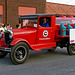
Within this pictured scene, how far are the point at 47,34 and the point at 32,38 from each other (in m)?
0.76

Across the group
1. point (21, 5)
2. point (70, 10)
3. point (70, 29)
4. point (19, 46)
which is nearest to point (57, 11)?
point (70, 10)

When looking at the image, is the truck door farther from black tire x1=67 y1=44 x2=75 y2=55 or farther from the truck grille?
the truck grille

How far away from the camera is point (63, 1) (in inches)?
1038

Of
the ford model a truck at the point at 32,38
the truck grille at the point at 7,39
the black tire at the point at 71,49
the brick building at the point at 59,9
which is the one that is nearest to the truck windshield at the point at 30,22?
the ford model a truck at the point at 32,38

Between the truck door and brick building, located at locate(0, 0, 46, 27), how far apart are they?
12.0 meters

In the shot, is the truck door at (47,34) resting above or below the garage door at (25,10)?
below

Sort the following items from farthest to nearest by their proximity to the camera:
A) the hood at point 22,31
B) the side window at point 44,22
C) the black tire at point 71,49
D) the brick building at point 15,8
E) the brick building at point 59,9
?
1. the brick building at point 59,9
2. the brick building at point 15,8
3. the black tire at point 71,49
4. the side window at point 44,22
5. the hood at point 22,31

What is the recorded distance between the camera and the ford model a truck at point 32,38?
20.3 ft

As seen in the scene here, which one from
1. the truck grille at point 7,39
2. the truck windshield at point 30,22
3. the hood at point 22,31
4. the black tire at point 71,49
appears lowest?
the black tire at point 71,49

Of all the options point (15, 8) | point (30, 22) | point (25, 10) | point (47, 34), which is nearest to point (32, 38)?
point (47, 34)

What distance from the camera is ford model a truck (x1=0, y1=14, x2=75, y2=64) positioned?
6191 mm

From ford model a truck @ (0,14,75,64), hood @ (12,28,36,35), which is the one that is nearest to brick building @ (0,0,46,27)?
ford model a truck @ (0,14,75,64)

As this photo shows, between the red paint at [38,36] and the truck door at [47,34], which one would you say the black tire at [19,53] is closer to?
the red paint at [38,36]

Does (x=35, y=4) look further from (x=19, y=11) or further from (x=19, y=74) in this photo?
(x=19, y=74)
